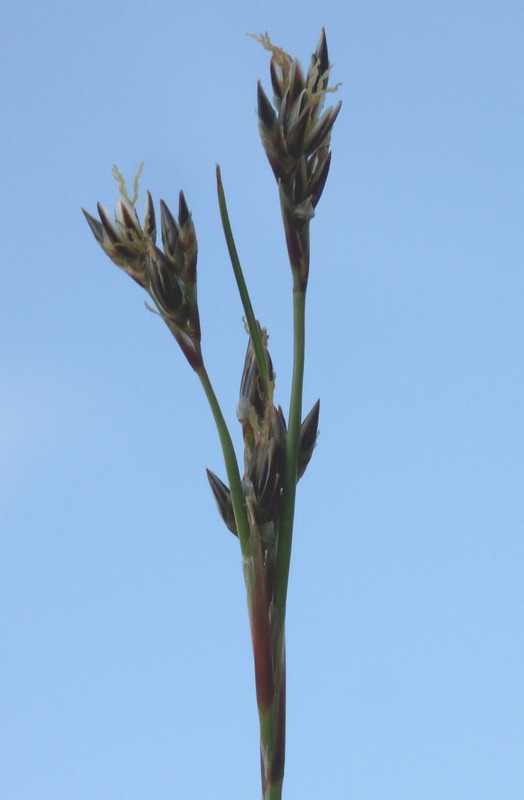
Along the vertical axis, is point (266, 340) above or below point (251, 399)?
above

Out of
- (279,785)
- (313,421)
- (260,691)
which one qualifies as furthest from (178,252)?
(279,785)

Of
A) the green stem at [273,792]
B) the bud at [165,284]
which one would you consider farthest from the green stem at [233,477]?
the green stem at [273,792]

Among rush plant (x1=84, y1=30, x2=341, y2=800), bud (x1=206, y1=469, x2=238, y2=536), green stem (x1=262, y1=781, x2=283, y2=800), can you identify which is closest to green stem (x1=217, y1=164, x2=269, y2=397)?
rush plant (x1=84, y1=30, x2=341, y2=800)

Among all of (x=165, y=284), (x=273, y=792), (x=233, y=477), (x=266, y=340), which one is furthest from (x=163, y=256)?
(x=273, y=792)

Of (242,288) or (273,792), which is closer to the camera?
(273,792)

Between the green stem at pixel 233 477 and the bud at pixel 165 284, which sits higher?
the bud at pixel 165 284

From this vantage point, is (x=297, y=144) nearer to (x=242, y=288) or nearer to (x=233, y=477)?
(x=242, y=288)

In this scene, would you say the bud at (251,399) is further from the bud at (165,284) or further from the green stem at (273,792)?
the green stem at (273,792)
